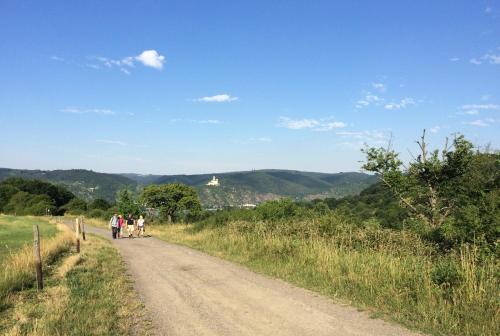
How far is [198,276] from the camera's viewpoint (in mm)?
11797

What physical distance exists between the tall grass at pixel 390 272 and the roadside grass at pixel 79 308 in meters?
4.35

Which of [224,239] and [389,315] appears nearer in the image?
[389,315]

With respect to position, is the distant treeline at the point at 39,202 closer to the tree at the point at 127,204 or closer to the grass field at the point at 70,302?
the tree at the point at 127,204

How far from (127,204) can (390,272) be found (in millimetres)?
49504

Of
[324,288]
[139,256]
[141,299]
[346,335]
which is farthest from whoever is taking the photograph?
[139,256]

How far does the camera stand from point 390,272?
30.2 ft

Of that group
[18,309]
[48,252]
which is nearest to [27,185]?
[48,252]

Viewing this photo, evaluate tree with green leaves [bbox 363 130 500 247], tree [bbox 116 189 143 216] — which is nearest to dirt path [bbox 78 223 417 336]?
tree with green leaves [bbox 363 130 500 247]

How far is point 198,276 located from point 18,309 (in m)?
4.89

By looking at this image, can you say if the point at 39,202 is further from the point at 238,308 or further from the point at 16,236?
the point at 238,308

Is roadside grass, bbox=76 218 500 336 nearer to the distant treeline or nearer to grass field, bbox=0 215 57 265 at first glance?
grass field, bbox=0 215 57 265

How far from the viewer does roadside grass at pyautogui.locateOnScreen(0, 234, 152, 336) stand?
21.8ft

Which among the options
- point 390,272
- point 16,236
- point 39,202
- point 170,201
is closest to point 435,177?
point 390,272

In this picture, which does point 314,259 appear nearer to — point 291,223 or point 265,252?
point 265,252
